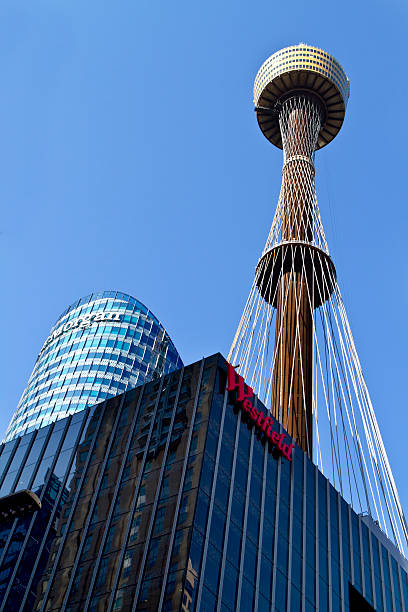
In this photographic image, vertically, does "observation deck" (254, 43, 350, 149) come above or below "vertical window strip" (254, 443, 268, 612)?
above

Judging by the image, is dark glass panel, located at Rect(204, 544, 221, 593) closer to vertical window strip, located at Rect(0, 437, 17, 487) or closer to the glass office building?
the glass office building

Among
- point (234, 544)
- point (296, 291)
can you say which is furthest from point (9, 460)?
point (296, 291)

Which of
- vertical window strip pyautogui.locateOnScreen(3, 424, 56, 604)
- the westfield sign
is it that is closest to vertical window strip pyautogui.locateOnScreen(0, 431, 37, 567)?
vertical window strip pyautogui.locateOnScreen(3, 424, 56, 604)

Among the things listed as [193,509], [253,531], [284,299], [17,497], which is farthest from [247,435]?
[284,299]

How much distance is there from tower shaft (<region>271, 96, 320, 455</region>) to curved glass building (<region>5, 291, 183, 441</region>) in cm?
4508

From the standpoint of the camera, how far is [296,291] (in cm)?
8425

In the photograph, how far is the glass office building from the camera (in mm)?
35906

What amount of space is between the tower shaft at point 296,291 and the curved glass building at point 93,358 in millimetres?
45079

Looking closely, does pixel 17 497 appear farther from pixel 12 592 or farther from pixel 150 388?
pixel 150 388

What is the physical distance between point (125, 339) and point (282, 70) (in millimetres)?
52762

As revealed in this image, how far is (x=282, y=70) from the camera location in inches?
4299

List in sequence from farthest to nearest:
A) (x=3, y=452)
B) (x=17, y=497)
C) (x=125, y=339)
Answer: (x=125, y=339), (x=3, y=452), (x=17, y=497)

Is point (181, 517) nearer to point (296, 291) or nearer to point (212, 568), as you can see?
point (212, 568)

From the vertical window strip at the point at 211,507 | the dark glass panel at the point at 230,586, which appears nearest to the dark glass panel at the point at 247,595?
the dark glass panel at the point at 230,586
